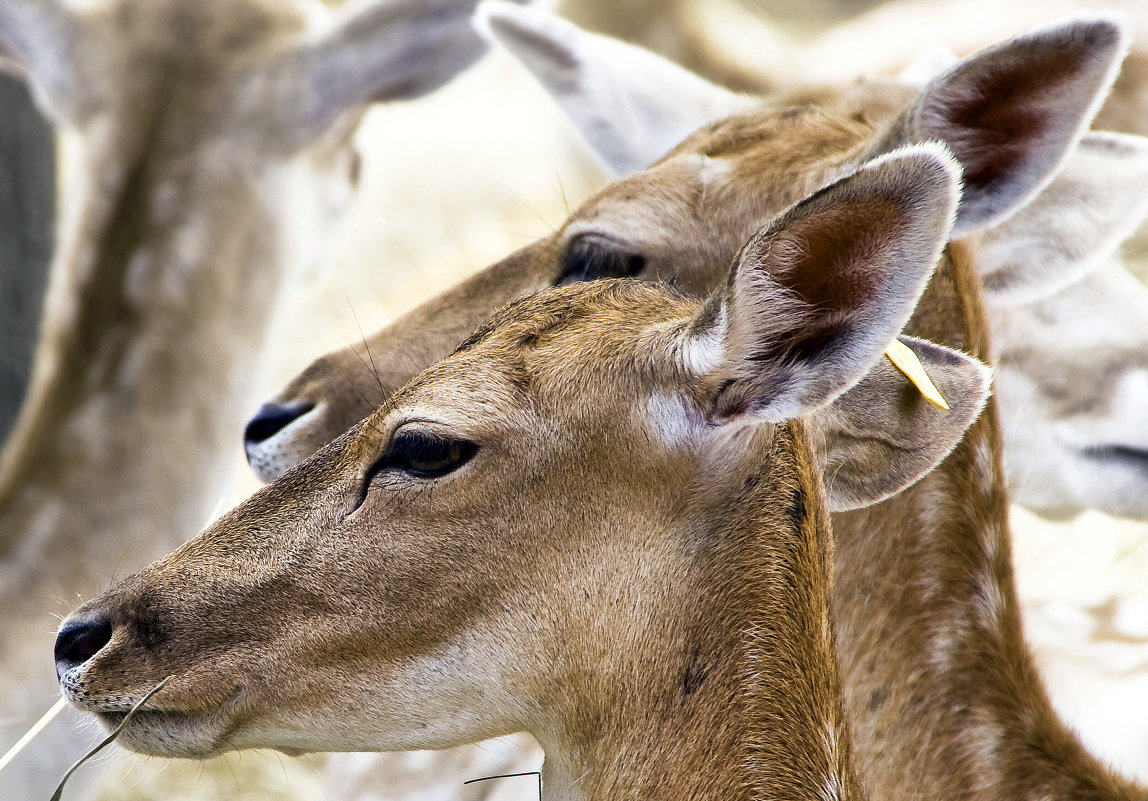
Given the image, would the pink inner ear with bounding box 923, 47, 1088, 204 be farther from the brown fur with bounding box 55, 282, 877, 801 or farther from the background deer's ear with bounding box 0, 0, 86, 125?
the background deer's ear with bounding box 0, 0, 86, 125

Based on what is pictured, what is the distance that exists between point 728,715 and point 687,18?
105 inches

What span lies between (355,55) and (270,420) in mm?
939

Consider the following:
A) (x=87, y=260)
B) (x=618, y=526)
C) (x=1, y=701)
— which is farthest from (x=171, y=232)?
(x=618, y=526)

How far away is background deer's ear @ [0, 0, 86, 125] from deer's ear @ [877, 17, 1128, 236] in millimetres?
1647

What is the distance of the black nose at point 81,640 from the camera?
152 cm

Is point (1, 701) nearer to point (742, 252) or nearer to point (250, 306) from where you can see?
point (250, 306)

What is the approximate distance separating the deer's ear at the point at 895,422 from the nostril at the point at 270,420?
2.93 ft

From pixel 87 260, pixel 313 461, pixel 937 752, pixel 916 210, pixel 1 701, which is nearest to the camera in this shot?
pixel 916 210

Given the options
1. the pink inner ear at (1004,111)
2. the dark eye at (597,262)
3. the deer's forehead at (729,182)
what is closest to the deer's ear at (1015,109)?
the pink inner ear at (1004,111)

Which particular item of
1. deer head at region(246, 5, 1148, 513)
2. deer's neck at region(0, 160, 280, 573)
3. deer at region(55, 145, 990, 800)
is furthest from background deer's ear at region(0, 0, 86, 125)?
deer at region(55, 145, 990, 800)

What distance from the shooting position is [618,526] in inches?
57.9

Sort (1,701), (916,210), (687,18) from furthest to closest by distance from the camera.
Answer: (687,18), (1,701), (916,210)

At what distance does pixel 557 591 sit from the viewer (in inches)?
58.5

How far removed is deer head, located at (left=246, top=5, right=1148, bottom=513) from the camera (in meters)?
1.88
